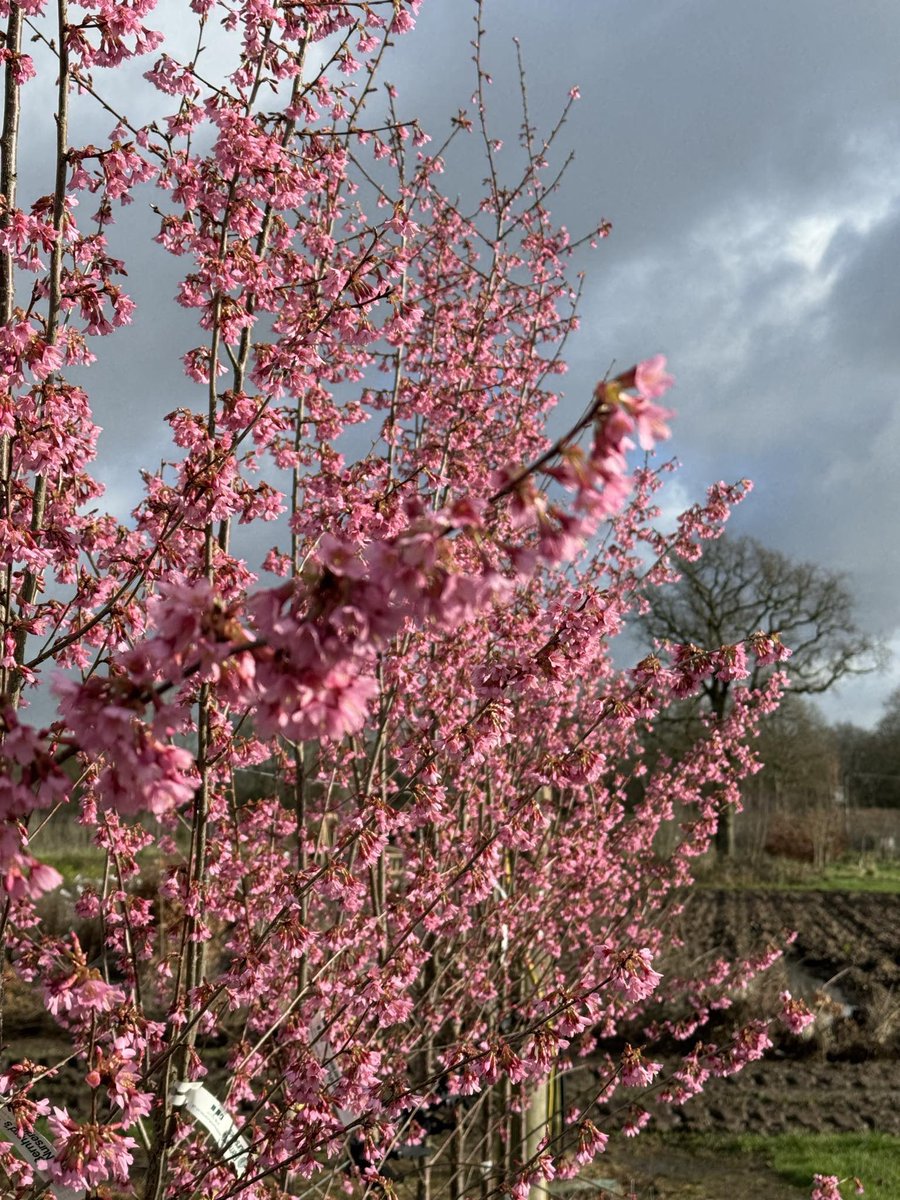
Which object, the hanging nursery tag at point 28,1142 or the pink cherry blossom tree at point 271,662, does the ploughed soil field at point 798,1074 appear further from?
the hanging nursery tag at point 28,1142

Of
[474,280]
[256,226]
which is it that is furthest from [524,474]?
[474,280]

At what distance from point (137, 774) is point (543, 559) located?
661mm

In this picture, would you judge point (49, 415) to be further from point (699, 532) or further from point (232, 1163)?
point (699, 532)

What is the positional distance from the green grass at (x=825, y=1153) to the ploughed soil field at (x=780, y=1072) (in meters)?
0.14

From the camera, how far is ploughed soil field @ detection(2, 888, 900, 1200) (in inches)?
302

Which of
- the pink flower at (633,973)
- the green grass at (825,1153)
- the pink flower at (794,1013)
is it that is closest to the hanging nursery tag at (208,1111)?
the pink flower at (633,973)

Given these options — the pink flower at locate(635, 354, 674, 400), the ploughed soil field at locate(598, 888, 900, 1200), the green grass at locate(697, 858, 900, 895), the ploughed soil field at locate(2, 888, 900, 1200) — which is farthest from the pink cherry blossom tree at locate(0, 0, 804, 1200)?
the green grass at locate(697, 858, 900, 895)

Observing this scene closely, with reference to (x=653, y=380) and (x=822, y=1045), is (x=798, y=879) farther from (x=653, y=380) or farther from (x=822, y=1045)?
(x=653, y=380)

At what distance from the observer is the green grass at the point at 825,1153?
7.16 m

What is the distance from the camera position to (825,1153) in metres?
7.82

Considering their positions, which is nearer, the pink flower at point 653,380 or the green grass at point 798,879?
the pink flower at point 653,380

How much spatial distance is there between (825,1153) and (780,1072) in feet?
8.23

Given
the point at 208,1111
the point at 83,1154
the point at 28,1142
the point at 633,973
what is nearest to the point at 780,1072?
the point at 633,973

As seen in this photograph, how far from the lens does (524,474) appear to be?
129cm
